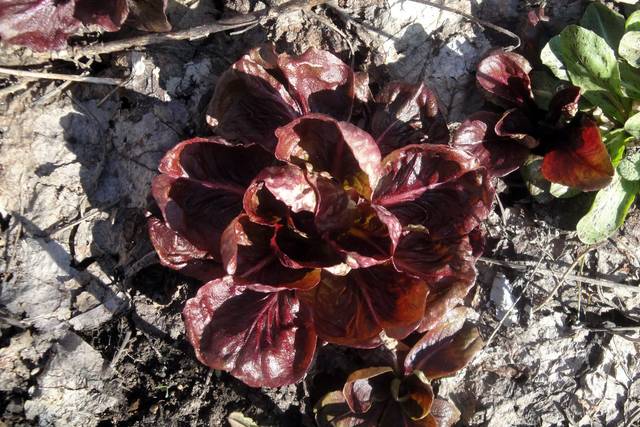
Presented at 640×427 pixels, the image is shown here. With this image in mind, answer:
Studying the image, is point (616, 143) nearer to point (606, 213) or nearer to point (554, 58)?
point (606, 213)

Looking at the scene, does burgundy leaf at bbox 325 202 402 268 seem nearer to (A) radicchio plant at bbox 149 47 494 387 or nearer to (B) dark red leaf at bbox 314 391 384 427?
(A) radicchio plant at bbox 149 47 494 387

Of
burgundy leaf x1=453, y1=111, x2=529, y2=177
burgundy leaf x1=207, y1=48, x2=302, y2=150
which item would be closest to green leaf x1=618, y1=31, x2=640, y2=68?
burgundy leaf x1=453, y1=111, x2=529, y2=177

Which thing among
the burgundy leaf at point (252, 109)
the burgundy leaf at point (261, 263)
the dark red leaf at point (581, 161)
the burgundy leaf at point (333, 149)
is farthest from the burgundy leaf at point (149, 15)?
the dark red leaf at point (581, 161)

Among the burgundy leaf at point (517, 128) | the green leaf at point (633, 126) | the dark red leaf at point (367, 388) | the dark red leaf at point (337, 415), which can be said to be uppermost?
the green leaf at point (633, 126)

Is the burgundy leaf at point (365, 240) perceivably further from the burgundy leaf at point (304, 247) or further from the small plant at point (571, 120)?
the small plant at point (571, 120)

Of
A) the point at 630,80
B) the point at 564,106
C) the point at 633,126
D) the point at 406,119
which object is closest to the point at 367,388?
the point at 406,119

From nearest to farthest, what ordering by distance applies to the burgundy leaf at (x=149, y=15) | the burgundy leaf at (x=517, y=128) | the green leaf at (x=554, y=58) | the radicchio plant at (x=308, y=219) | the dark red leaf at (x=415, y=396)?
the radicchio plant at (x=308, y=219)
the dark red leaf at (x=415, y=396)
the burgundy leaf at (x=149, y=15)
the burgundy leaf at (x=517, y=128)
the green leaf at (x=554, y=58)
